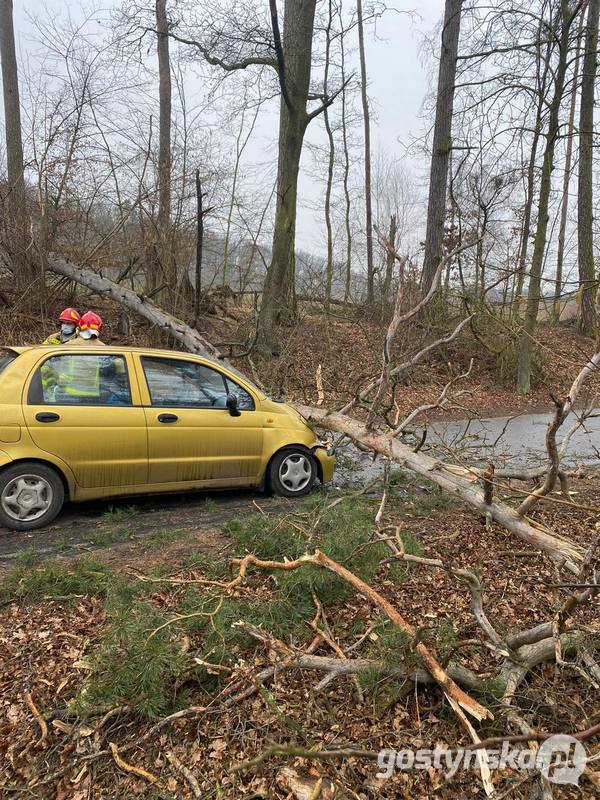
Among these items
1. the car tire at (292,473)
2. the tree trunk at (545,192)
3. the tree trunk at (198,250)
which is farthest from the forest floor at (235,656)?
the tree trunk at (198,250)

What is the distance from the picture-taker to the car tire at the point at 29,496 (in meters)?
5.07

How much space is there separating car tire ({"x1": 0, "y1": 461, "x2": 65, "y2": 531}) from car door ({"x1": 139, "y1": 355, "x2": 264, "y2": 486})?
96cm

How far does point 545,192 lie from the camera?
13.5 meters

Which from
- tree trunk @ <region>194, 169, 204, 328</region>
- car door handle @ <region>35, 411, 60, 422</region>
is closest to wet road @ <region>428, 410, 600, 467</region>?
car door handle @ <region>35, 411, 60, 422</region>

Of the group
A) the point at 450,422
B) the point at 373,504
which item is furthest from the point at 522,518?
the point at 450,422

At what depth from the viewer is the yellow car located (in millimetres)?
5148

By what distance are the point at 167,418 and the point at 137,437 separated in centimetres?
37

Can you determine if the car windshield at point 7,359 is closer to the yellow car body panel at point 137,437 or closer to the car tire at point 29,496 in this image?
the yellow car body panel at point 137,437

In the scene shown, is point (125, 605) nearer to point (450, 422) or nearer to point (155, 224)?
point (450, 422)

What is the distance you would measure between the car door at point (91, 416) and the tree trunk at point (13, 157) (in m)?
9.01

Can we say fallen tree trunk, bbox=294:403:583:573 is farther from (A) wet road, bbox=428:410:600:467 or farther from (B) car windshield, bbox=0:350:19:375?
(B) car windshield, bbox=0:350:19:375

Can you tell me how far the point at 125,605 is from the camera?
11.7ft

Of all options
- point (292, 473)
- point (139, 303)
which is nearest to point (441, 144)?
point (139, 303)

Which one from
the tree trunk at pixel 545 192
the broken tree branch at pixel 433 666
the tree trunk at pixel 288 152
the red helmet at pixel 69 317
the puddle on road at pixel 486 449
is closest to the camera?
the broken tree branch at pixel 433 666
